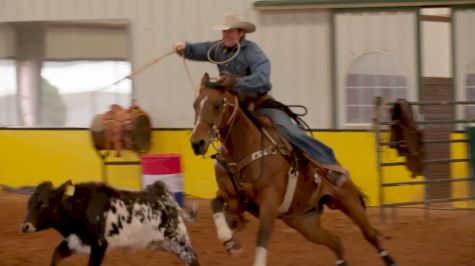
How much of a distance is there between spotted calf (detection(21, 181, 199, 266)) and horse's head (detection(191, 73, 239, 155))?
0.75 meters

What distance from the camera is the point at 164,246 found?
749 cm

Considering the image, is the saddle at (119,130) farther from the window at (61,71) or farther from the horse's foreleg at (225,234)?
the horse's foreleg at (225,234)

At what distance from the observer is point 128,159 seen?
1370 centimetres

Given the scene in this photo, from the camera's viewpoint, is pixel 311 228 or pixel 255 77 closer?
pixel 255 77

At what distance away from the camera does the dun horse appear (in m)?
7.20

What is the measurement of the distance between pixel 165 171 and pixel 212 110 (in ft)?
13.6

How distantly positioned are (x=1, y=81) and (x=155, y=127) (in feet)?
9.11

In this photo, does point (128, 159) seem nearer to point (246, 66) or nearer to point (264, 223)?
point (246, 66)

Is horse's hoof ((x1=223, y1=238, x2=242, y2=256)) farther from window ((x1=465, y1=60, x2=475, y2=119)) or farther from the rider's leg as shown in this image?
window ((x1=465, y1=60, x2=475, y2=119))

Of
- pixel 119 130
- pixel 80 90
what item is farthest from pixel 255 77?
pixel 80 90

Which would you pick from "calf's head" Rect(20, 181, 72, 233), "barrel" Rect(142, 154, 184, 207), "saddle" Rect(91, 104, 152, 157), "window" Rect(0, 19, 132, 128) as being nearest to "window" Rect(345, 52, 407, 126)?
"saddle" Rect(91, 104, 152, 157)

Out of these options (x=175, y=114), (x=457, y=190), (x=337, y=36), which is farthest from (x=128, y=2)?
(x=457, y=190)

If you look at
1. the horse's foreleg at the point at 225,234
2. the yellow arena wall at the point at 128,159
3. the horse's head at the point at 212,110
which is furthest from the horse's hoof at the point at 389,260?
the yellow arena wall at the point at 128,159

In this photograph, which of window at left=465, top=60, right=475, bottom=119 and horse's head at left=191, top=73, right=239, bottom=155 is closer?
horse's head at left=191, top=73, right=239, bottom=155
